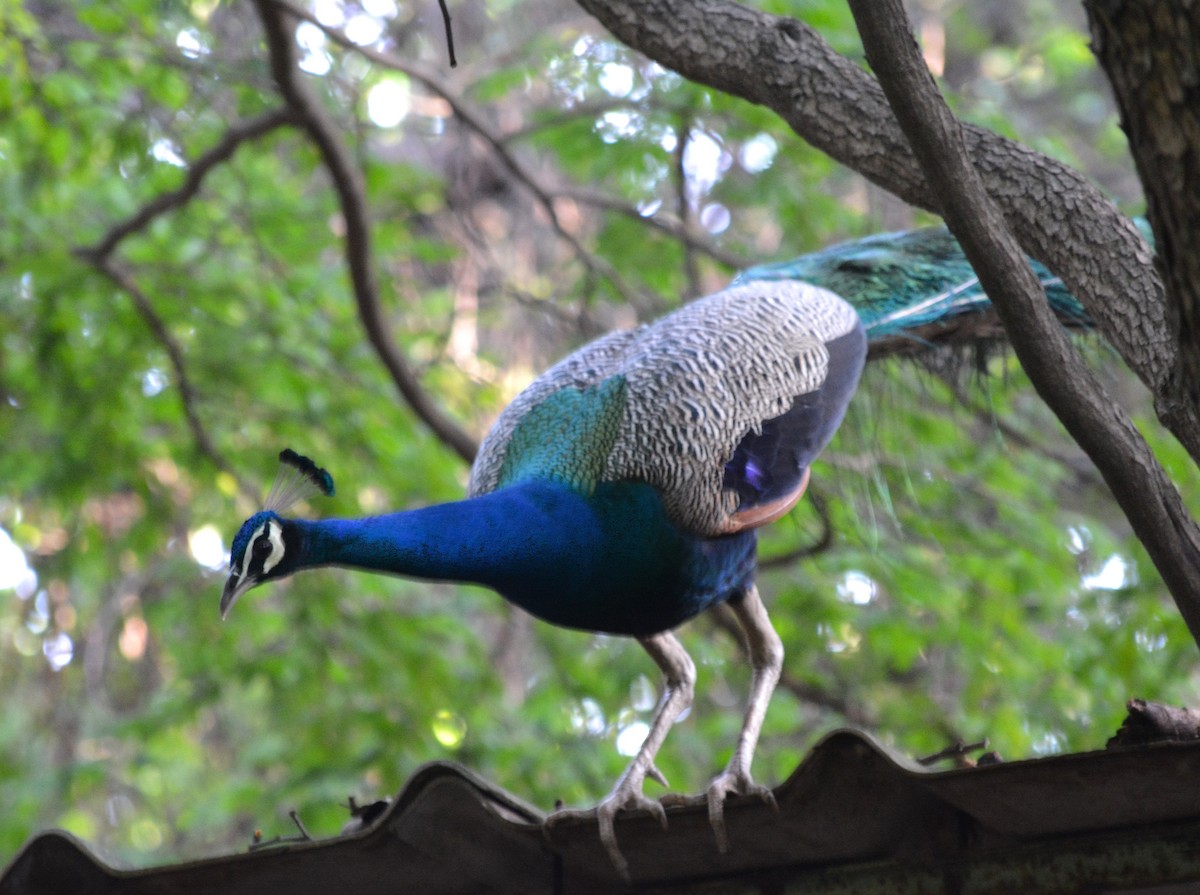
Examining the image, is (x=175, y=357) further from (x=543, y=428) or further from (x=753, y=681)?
(x=753, y=681)

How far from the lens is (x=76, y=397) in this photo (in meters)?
6.15

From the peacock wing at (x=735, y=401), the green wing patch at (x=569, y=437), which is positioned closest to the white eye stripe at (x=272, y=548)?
the green wing patch at (x=569, y=437)

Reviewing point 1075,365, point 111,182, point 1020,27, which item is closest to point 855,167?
point 1075,365

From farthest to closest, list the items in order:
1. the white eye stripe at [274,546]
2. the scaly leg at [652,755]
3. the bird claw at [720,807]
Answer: the white eye stripe at [274,546] < the scaly leg at [652,755] < the bird claw at [720,807]

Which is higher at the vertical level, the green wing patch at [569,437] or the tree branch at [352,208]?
the green wing patch at [569,437]

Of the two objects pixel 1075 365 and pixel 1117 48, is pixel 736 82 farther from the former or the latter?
pixel 1117 48

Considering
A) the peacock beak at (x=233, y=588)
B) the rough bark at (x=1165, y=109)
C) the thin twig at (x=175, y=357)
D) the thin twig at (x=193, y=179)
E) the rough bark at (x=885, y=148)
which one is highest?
the rough bark at (x=1165, y=109)

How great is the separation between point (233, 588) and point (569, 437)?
39.8 inches

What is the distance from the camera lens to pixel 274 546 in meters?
2.94

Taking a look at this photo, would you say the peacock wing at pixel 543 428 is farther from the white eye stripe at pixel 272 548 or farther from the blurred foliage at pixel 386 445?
the blurred foliage at pixel 386 445

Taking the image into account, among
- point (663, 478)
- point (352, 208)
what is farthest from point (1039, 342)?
point (352, 208)

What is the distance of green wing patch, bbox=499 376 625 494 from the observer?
3.47m

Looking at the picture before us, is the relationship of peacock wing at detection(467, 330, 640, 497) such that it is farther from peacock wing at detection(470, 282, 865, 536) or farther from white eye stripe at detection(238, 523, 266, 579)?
white eye stripe at detection(238, 523, 266, 579)

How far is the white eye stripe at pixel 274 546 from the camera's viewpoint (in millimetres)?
2930
